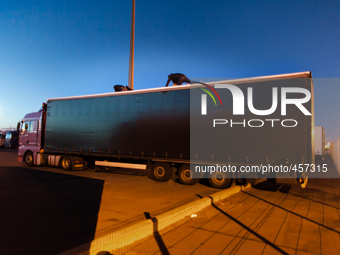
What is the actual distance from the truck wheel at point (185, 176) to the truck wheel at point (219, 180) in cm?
75

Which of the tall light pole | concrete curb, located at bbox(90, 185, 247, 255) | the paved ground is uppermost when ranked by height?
the tall light pole

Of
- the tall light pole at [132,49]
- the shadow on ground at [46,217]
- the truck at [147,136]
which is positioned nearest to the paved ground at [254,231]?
the shadow on ground at [46,217]

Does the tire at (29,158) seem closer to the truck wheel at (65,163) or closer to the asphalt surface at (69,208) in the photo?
the truck wheel at (65,163)

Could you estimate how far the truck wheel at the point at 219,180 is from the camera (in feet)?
33.1

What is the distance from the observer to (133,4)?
21.6 m

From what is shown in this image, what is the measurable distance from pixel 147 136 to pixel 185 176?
2440 mm

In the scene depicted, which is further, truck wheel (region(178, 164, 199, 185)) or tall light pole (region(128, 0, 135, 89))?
tall light pole (region(128, 0, 135, 89))

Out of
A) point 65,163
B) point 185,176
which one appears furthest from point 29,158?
point 185,176

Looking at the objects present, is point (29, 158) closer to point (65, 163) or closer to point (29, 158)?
point (29, 158)

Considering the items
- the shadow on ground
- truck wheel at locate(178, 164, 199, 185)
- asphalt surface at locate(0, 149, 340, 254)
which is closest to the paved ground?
asphalt surface at locate(0, 149, 340, 254)

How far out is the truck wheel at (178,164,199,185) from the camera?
10805mm

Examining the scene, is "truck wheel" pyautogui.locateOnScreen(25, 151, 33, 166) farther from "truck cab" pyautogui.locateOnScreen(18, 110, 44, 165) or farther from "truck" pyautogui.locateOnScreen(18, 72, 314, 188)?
"truck" pyautogui.locateOnScreen(18, 72, 314, 188)

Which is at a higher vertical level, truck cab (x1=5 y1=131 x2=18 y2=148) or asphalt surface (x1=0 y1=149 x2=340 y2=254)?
truck cab (x1=5 y1=131 x2=18 y2=148)

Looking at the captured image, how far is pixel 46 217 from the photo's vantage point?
19.2 feet
